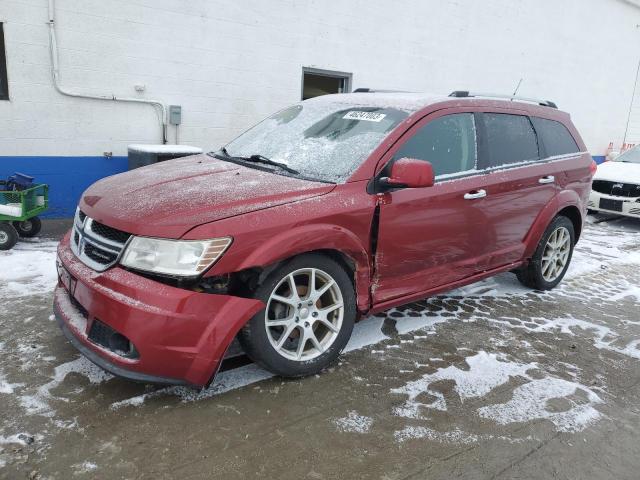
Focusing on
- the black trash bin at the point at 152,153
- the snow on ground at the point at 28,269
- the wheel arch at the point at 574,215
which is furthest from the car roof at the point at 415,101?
the snow on ground at the point at 28,269

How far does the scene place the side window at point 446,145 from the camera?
11.8 feet

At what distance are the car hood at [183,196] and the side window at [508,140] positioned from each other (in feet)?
5.53

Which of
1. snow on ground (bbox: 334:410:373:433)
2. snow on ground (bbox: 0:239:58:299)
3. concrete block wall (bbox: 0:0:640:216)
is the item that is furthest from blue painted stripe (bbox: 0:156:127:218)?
snow on ground (bbox: 334:410:373:433)

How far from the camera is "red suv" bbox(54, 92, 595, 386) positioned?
8.70ft

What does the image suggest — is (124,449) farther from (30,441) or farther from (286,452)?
(286,452)

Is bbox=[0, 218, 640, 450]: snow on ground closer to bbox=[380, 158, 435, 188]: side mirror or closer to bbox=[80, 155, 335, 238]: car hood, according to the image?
bbox=[80, 155, 335, 238]: car hood

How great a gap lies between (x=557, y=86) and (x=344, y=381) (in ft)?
40.4

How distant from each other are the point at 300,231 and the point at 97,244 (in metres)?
1.14

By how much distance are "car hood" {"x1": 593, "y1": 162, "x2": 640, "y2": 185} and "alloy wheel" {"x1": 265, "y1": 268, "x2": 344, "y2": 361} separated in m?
7.48

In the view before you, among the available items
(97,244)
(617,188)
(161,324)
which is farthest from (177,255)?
(617,188)

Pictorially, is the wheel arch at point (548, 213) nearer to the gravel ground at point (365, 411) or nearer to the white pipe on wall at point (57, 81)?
the gravel ground at point (365, 411)

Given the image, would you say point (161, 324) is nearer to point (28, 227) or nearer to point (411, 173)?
point (411, 173)

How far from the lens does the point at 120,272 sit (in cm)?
270

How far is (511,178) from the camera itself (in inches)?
167
